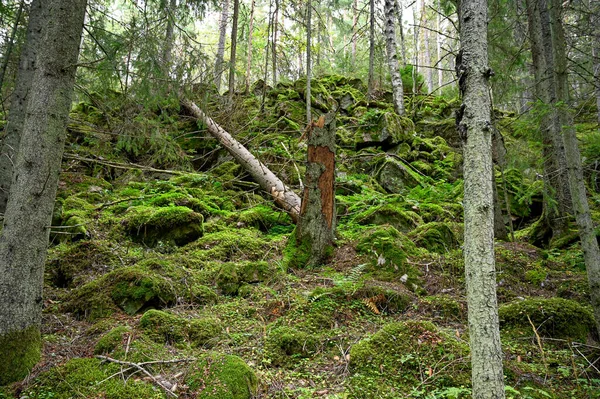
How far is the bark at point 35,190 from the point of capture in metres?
3.34

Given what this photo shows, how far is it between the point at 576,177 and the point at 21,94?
7.95m

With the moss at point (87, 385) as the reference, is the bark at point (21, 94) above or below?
above

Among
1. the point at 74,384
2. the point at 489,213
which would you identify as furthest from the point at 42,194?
the point at 489,213

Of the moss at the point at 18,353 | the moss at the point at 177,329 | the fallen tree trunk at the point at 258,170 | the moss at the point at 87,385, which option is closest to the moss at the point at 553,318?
the moss at the point at 177,329

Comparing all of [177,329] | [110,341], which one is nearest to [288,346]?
[177,329]

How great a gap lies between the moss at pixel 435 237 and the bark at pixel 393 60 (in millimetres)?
7690

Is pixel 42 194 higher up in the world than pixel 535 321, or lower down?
higher up

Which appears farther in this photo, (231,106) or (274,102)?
(274,102)

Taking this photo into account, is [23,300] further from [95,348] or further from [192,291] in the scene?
[192,291]

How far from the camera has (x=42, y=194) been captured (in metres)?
3.55

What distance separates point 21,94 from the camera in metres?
6.05

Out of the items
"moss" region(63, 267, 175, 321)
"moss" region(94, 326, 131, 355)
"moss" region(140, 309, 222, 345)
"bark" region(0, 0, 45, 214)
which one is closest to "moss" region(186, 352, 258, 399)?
"moss" region(140, 309, 222, 345)

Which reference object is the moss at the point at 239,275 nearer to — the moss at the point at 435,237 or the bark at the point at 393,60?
the moss at the point at 435,237

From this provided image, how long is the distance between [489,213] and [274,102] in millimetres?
12388
